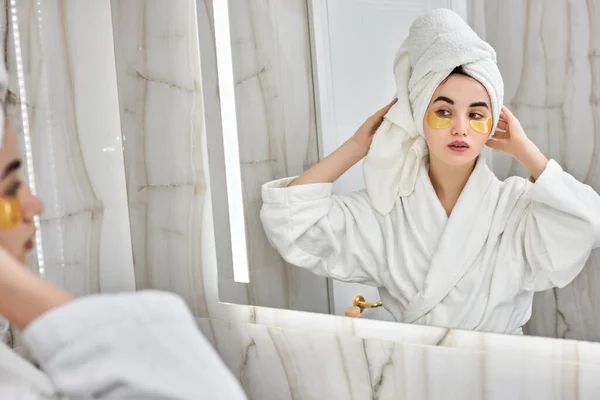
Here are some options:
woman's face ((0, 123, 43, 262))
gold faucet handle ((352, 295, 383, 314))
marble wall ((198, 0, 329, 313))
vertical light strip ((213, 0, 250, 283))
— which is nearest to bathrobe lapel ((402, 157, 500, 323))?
gold faucet handle ((352, 295, 383, 314))

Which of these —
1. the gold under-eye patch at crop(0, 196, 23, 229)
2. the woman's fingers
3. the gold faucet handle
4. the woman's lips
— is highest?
the woman's fingers

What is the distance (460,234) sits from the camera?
0.96 metres

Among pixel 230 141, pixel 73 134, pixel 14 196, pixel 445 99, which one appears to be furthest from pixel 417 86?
pixel 73 134

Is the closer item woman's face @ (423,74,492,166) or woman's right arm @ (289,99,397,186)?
woman's face @ (423,74,492,166)

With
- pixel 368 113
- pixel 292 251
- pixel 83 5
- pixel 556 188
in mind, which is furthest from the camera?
pixel 83 5

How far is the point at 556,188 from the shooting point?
0.87 metres

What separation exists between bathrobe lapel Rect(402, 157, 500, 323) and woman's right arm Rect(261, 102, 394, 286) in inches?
3.8

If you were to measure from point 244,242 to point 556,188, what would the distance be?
585 millimetres

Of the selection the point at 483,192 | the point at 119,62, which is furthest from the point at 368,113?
the point at 119,62

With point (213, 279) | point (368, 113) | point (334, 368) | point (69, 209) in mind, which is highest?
point (368, 113)

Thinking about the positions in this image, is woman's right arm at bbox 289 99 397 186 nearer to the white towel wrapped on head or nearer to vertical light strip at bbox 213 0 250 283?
the white towel wrapped on head

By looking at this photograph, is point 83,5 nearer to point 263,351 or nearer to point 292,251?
point 292,251

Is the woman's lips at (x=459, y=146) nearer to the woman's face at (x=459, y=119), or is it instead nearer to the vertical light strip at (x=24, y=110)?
the woman's face at (x=459, y=119)

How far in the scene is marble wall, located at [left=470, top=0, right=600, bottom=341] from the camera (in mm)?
833
